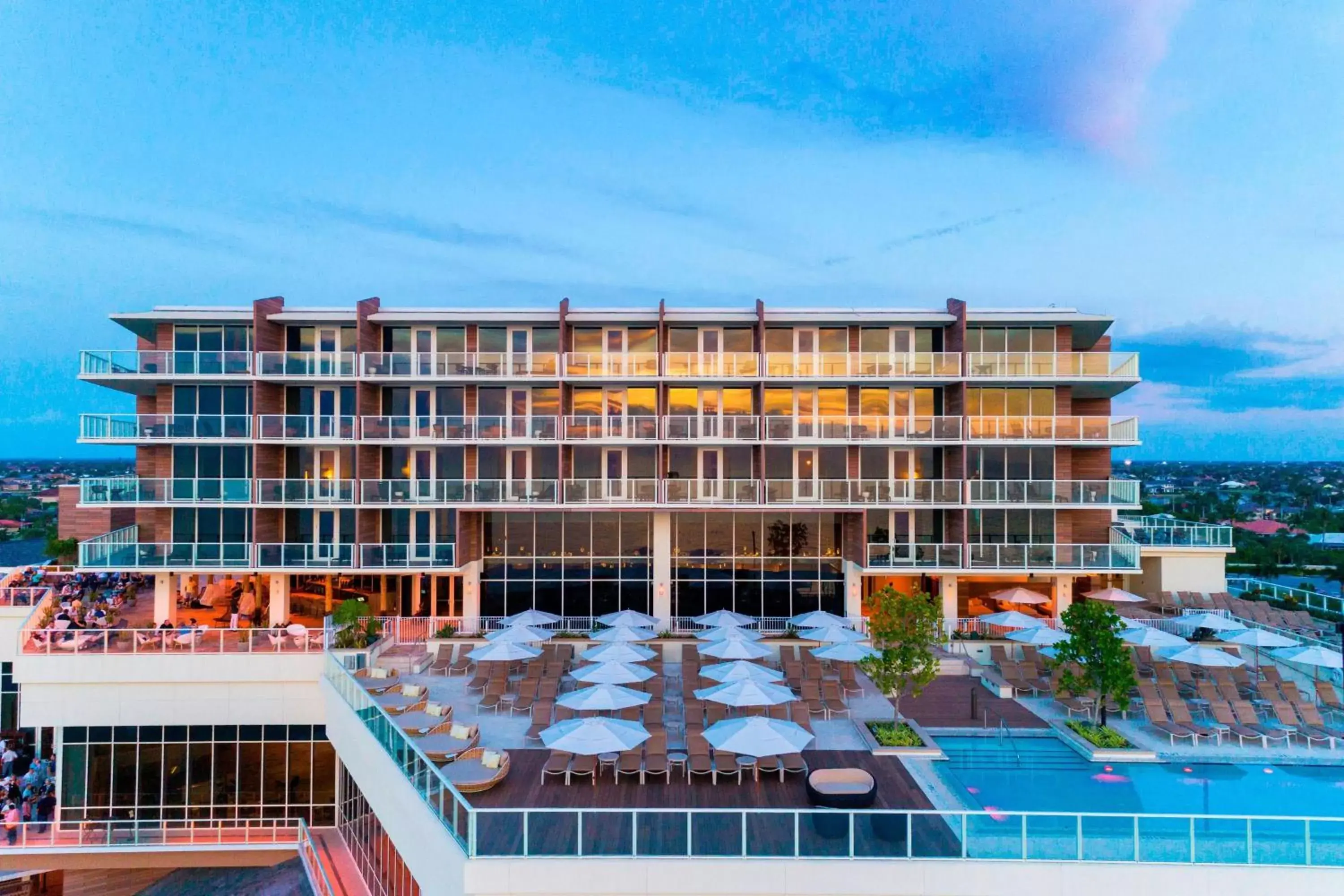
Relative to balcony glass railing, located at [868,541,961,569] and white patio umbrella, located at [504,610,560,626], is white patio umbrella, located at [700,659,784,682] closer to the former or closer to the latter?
white patio umbrella, located at [504,610,560,626]

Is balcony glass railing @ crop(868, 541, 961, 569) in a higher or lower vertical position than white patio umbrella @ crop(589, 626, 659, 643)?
higher

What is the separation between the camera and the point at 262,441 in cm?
2300

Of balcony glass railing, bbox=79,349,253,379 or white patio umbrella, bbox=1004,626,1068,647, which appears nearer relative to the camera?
white patio umbrella, bbox=1004,626,1068,647

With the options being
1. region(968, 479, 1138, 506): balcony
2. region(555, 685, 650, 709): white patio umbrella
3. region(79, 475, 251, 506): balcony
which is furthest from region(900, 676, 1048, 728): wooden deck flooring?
region(79, 475, 251, 506): balcony

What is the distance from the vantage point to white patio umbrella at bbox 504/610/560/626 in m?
20.4

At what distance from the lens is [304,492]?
23.3m

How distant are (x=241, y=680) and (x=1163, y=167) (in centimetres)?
4512

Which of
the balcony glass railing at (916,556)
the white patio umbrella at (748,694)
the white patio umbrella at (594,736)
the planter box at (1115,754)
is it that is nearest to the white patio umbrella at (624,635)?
the white patio umbrella at (748,694)

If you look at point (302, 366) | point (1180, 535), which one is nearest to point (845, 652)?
point (1180, 535)

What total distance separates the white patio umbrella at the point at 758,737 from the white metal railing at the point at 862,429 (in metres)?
12.3

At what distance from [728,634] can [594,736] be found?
7.29m

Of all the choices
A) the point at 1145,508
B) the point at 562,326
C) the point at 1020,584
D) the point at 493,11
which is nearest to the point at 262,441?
the point at 562,326

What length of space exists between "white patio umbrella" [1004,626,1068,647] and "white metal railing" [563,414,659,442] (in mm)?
12501

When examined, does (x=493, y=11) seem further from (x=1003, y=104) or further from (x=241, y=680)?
(x=241, y=680)
